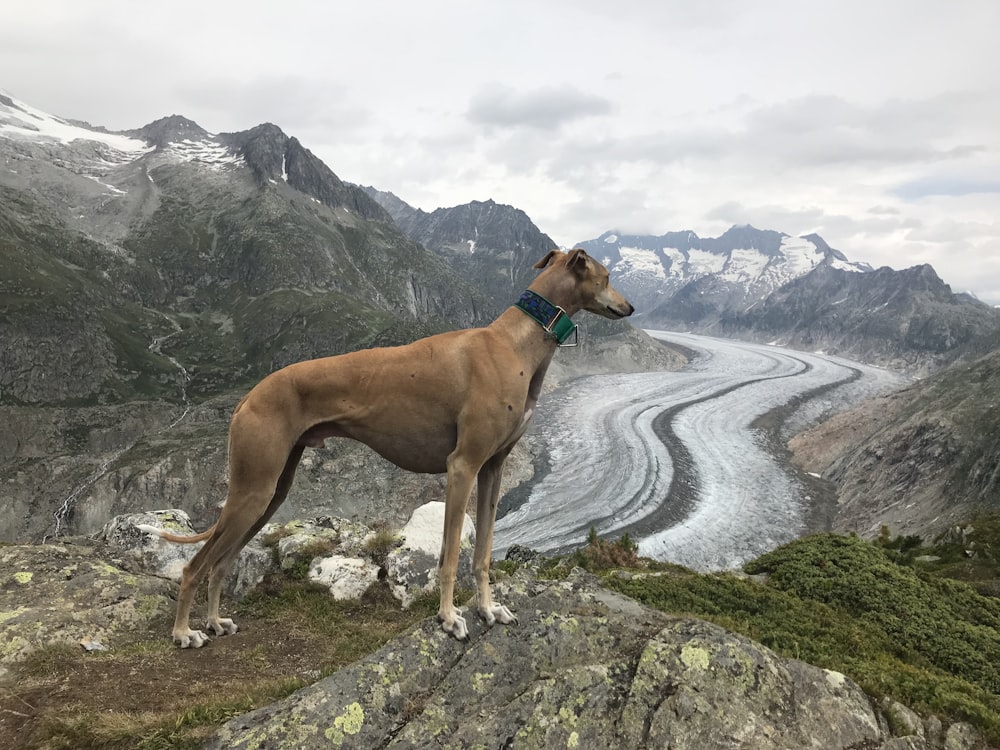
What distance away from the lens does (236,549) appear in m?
7.73

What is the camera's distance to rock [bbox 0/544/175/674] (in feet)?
28.0

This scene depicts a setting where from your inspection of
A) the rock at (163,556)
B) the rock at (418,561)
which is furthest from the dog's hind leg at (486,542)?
the rock at (163,556)

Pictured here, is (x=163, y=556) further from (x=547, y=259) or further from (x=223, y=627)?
(x=547, y=259)

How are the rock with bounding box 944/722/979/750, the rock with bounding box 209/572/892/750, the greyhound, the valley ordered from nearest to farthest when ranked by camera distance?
the rock with bounding box 209/572/892/750 < the rock with bounding box 944/722/979/750 < the greyhound < the valley

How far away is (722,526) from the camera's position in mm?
→ 75438

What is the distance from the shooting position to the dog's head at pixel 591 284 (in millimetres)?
7035

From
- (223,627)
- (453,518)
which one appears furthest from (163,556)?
(453,518)

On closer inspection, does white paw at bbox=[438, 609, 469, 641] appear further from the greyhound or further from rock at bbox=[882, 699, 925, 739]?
rock at bbox=[882, 699, 925, 739]

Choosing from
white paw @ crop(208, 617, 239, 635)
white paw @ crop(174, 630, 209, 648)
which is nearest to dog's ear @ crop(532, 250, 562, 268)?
white paw @ crop(174, 630, 209, 648)

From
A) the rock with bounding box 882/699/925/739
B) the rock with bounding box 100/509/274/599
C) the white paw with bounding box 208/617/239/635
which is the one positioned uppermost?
the rock with bounding box 882/699/925/739

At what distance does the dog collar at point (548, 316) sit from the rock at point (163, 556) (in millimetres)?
9582

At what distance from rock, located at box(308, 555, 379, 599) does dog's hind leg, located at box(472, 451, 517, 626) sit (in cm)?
661

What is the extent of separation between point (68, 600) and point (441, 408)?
28.7 ft

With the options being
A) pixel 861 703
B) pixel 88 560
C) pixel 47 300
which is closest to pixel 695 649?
pixel 861 703
